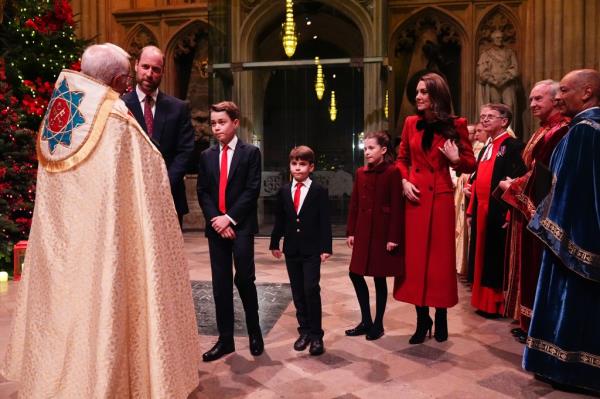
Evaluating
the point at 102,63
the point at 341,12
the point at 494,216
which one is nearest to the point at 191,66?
the point at 341,12

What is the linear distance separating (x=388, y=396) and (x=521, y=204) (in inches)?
59.9

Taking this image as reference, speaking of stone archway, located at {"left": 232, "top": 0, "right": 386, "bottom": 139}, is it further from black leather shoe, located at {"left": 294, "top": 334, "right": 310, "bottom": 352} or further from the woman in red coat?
black leather shoe, located at {"left": 294, "top": 334, "right": 310, "bottom": 352}

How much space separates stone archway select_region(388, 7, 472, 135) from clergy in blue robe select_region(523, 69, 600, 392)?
29.2 ft

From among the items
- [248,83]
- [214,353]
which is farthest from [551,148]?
[248,83]

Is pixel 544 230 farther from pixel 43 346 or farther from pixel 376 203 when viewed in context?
pixel 43 346

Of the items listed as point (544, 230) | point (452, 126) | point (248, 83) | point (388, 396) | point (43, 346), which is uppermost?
point (248, 83)

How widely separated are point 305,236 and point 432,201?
2.89 ft

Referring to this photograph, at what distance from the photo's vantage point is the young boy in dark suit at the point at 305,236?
3607mm

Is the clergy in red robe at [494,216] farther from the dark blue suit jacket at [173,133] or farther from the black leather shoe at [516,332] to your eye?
the dark blue suit jacket at [173,133]

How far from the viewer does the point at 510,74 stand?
418 inches

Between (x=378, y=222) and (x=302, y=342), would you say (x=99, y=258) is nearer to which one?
(x=302, y=342)

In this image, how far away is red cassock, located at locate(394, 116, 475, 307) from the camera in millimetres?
3717

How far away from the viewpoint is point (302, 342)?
3.70 m

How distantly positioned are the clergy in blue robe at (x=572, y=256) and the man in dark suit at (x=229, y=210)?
1.63 metres
